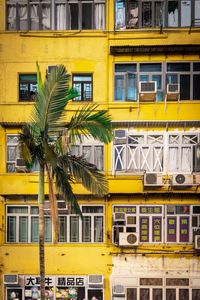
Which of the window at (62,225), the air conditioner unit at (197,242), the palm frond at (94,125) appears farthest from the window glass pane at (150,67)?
the air conditioner unit at (197,242)

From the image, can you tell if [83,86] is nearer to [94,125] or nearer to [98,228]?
[98,228]

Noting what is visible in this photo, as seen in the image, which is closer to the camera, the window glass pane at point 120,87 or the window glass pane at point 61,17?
the window glass pane at point 120,87

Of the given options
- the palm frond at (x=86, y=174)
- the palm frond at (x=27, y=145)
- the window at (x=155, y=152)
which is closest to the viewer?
the palm frond at (x=27, y=145)

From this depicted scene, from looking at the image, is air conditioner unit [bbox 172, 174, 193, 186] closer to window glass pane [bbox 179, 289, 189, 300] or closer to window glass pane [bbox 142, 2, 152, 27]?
window glass pane [bbox 179, 289, 189, 300]

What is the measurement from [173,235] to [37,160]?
6.16 meters

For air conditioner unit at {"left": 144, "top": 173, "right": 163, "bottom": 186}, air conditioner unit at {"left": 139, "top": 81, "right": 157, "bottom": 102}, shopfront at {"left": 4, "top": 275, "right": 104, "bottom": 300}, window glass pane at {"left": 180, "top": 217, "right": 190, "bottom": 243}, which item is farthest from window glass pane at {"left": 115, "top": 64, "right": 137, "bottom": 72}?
shopfront at {"left": 4, "top": 275, "right": 104, "bottom": 300}

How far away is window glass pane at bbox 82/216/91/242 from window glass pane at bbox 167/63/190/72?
5.35 m

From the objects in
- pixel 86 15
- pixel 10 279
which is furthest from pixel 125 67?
pixel 10 279

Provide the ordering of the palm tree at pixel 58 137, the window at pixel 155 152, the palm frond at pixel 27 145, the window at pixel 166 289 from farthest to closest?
the window at pixel 155 152 → the window at pixel 166 289 → the palm tree at pixel 58 137 → the palm frond at pixel 27 145

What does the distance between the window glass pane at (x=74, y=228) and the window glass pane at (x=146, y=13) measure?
21.4ft

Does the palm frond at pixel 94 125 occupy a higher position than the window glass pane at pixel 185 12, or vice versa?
the window glass pane at pixel 185 12

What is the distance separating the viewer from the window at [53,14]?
1741 centimetres

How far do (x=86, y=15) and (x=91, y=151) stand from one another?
14.3 ft

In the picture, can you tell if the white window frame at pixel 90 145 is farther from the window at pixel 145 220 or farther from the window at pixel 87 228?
the window at pixel 145 220
